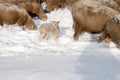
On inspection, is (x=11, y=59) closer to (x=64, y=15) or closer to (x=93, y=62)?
(x=93, y=62)

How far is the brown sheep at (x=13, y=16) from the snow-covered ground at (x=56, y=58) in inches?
59.9

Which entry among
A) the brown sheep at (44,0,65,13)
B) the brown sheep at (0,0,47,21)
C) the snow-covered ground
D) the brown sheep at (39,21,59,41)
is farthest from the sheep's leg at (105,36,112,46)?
the brown sheep at (44,0,65,13)

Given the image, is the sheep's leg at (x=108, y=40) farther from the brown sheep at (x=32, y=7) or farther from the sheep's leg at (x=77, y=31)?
the brown sheep at (x=32, y=7)

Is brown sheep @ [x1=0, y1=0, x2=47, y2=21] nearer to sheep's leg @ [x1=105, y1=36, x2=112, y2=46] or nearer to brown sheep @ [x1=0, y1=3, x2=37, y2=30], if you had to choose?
brown sheep @ [x1=0, y1=3, x2=37, y2=30]

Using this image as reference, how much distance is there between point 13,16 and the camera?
15.5 meters

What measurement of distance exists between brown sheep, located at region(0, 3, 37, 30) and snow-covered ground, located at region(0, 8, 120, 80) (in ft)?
4.99

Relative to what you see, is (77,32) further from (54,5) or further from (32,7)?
(54,5)

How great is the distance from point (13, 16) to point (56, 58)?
6.71 m

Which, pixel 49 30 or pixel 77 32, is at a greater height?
pixel 49 30

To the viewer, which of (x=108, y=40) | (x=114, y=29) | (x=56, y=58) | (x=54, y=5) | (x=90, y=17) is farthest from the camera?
(x=54, y=5)

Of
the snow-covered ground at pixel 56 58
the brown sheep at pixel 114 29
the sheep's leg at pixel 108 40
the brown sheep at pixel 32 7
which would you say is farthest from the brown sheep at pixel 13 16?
the brown sheep at pixel 114 29

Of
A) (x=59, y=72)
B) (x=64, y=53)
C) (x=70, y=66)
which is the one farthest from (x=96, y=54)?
(x=59, y=72)

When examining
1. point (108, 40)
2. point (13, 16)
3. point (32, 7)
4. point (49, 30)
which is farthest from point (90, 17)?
point (32, 7)

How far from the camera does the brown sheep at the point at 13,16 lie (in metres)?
15.5
